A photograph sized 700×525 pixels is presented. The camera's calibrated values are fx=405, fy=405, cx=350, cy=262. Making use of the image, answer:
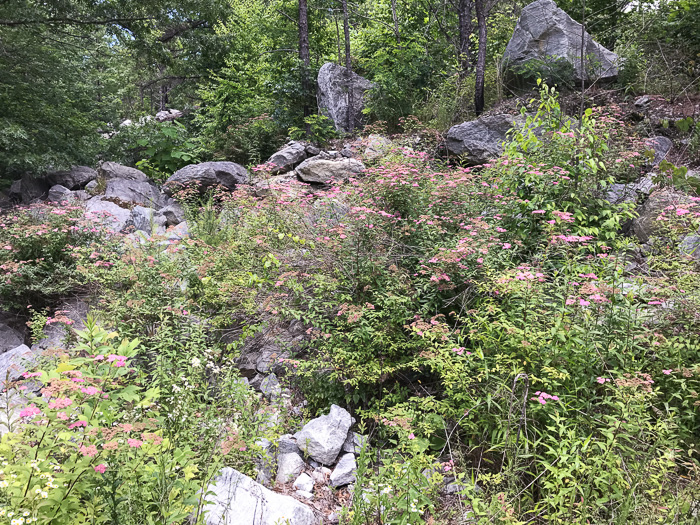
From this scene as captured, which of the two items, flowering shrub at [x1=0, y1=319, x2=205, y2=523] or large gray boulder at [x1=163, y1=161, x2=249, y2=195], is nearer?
flowering shrub at [x1=0, y1=319, x2=205, y2=523]

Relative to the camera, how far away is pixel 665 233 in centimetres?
364

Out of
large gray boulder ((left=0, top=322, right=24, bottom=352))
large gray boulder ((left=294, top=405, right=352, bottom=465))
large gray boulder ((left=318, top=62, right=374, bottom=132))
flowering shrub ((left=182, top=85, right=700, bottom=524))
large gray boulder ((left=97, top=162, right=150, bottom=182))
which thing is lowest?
large gray boulder ((left=0, top=322, right=24, bottom=352))

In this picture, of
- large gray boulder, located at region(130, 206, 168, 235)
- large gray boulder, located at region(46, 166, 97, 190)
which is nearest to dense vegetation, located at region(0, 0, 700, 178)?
large gray boulder, located at region(46, 166, 97, 190)

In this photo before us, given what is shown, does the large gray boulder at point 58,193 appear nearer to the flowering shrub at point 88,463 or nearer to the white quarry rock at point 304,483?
the flowering shrub at point 88,463

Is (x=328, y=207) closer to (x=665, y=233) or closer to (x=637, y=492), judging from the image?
(x=665, y=233)

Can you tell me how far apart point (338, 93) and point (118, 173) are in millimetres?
5480

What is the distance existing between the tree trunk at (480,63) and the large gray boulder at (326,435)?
6.72m

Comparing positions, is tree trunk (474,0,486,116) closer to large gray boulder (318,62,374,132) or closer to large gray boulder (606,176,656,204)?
large gray boulder (318,62,374,132)

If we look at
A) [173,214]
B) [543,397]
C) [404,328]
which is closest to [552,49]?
[404,328]

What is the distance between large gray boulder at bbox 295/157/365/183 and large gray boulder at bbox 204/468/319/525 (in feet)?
18.9

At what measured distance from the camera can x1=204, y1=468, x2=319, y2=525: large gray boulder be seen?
2227mm

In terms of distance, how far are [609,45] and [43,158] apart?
1237cm

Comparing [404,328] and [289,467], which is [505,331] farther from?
[289,467]

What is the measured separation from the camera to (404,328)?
3.60 m
